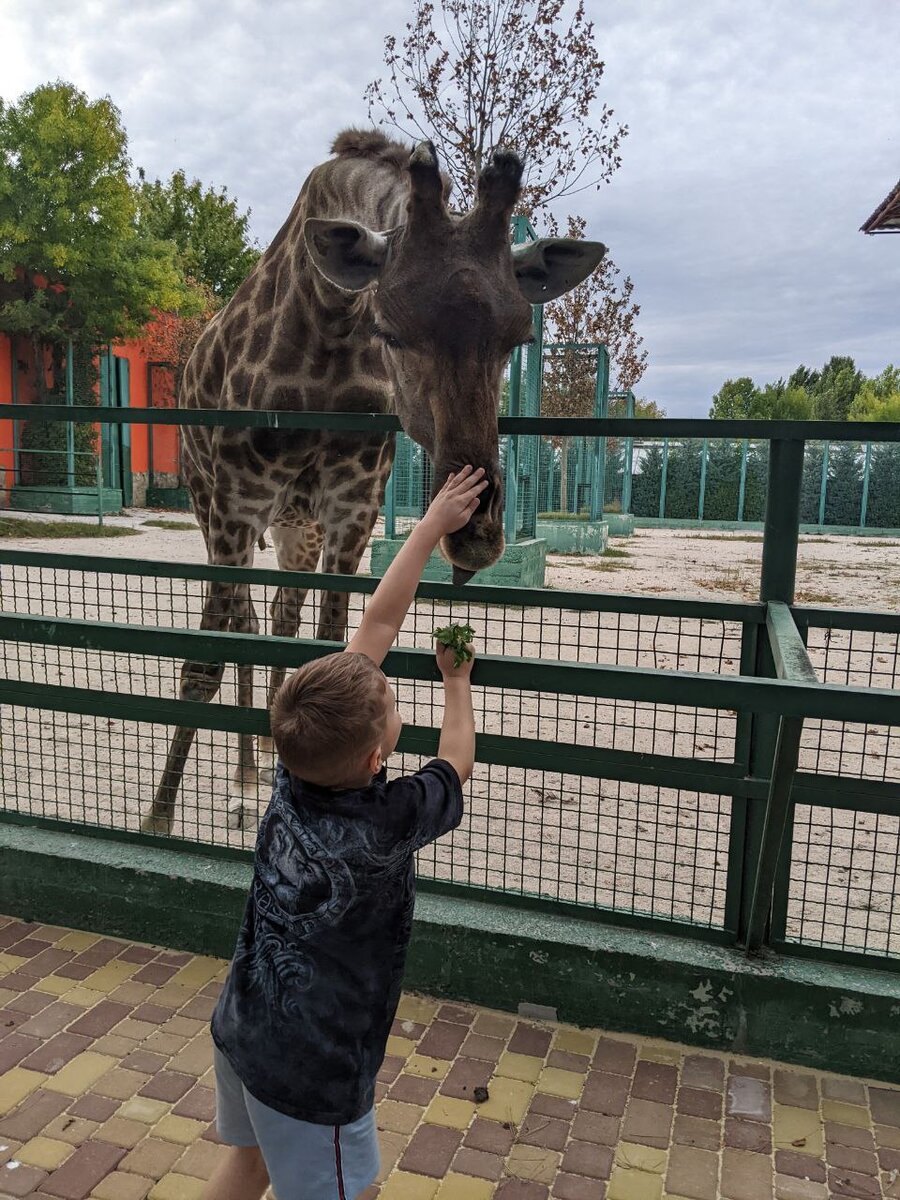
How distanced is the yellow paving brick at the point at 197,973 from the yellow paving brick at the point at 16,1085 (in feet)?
1.88

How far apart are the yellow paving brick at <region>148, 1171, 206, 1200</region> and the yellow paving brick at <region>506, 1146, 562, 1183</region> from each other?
78cm

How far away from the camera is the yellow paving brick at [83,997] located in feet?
10.5

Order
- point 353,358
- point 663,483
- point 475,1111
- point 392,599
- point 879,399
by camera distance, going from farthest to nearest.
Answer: point 879,399 < point 663,483 < point 353,358 < point 475,1111 < point 392,599

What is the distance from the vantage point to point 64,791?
531 cm

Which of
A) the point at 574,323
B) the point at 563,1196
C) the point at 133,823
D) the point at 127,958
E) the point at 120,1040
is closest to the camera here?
the point at 563,1196

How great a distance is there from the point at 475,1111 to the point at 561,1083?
28cm

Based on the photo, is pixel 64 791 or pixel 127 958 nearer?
pixel 127 958

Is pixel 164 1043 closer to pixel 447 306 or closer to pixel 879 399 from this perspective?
pixel 447 306

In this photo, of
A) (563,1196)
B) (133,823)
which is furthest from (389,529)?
(563,1196)

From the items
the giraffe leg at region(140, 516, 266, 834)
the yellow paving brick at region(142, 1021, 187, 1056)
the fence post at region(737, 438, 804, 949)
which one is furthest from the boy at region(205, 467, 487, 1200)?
the giraffe leg at region(140, 516, 266, 834)

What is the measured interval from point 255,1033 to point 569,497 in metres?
26.4

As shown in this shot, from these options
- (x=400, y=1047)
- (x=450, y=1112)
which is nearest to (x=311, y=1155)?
(x=450, y=1112)

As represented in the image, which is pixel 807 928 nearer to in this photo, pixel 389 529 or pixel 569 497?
pixel 389 529

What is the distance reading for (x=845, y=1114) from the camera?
2713mm
